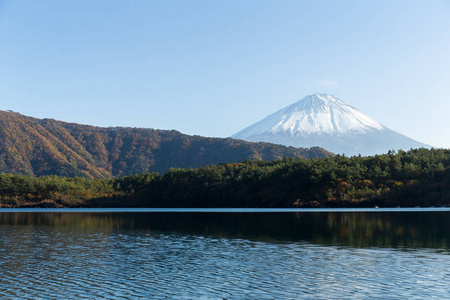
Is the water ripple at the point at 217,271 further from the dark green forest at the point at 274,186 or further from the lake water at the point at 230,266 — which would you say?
the dark green forest at the point at 274,186

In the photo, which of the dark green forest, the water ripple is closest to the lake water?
the water ripple

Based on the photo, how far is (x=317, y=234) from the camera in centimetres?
5344

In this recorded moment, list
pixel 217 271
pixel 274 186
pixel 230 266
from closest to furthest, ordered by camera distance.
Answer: pixel 217 271 → pixel 230 266 → pixel 274 186

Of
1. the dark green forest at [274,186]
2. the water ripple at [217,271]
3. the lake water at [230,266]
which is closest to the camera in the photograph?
the water ripple at [217,271]

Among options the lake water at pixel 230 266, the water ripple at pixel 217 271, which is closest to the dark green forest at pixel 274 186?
the lake water at pixel 230 266

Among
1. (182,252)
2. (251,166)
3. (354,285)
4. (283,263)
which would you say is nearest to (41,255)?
(182,252)

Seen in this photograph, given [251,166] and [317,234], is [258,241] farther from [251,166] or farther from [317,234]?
[251,166]

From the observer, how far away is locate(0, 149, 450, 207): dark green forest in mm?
124938

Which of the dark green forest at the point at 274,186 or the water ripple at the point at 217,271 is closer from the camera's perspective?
the water ripple at the point at 217,271

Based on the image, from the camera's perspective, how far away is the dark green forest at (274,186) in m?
125

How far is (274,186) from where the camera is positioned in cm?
14150

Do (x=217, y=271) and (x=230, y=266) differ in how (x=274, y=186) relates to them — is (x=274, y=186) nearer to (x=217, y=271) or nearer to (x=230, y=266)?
(x=230, y=266)

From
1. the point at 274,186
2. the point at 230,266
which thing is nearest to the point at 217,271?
the point at 230,266

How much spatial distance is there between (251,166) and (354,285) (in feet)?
465
